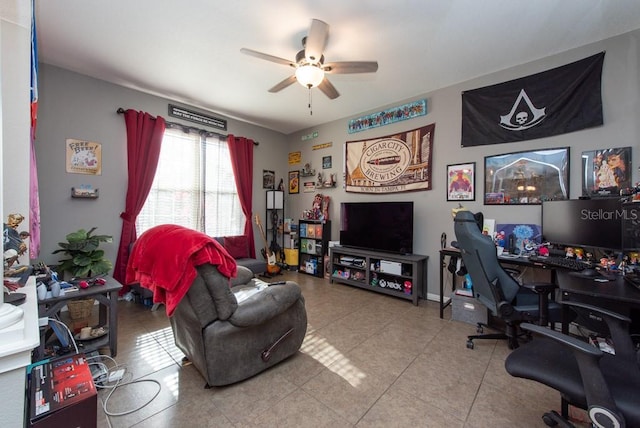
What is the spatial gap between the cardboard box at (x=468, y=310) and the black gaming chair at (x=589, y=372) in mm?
1280

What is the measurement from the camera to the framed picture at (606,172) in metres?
2.34

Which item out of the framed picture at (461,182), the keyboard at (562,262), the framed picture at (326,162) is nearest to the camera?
the keyboard at (562,262)

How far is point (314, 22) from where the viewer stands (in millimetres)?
1996

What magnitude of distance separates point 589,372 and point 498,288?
3.46ft

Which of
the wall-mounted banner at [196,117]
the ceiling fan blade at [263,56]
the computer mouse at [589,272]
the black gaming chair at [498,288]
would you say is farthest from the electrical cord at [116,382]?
the wall-mounted banner at [196,117]

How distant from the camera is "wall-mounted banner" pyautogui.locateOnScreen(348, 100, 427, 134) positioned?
364cm

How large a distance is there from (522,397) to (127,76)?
4.86 metres

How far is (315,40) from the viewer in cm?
214

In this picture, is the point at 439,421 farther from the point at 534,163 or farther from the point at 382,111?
the point at 382,111

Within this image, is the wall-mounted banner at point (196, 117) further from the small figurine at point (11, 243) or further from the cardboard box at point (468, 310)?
the cardboard box at point (468, 310)

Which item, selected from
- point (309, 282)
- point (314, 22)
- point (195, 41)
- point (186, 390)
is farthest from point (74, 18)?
point (309, 282)

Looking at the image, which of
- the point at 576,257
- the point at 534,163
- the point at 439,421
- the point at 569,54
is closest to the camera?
the point at 439,421

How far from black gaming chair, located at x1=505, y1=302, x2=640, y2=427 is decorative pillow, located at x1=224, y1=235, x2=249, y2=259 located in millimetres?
3839

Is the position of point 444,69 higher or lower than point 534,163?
higher
